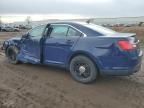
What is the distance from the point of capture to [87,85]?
709cm

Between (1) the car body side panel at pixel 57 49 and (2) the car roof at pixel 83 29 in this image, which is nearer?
(2) the car roof at pixel 83 29

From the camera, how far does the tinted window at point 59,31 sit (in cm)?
784

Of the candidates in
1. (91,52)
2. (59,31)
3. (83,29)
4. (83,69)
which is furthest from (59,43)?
(91,52)

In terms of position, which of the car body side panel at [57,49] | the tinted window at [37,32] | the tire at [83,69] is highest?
the tinted window at [37,32]

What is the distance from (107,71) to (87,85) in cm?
67

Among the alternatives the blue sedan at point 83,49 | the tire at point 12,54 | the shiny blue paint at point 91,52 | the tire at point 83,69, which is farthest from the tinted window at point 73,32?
the tire at point 12,54

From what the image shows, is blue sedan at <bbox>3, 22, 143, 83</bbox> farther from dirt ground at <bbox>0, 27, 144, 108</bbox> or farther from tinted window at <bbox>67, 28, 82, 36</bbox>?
dirt ground at <bbox>0, 27, 144, 108</bbox>

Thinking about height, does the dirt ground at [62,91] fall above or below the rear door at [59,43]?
below

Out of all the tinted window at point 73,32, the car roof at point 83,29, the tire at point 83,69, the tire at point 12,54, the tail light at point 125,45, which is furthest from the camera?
the tire at point 12,54

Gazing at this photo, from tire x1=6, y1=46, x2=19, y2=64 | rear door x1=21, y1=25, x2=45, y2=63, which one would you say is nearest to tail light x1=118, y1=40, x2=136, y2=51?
rear door x1=21, y1=25, x2=45, y2=63

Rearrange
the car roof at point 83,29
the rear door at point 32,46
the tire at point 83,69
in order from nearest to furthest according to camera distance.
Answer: the tire at point 83,69 → the car roof at point 83,29 → the rear door at point 32,46

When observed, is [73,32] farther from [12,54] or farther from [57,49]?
[12,54]

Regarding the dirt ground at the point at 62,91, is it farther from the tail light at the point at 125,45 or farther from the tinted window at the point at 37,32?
the tinted window at the point at 37,32

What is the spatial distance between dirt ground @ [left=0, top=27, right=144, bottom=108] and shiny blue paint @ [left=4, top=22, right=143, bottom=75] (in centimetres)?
43
